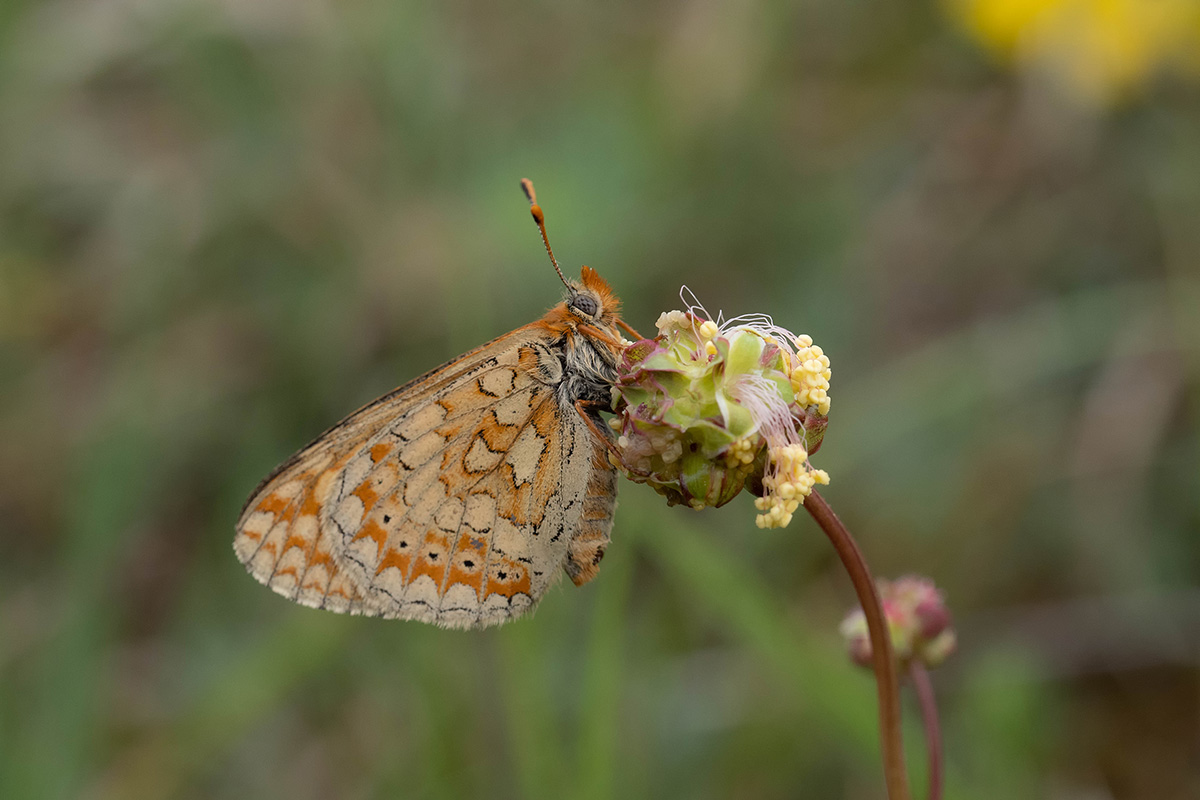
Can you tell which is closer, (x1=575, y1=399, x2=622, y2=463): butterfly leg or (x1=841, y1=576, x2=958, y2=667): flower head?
(x1=841, y1=576, x2=958, y2=667): flower head

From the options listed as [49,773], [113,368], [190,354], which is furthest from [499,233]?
[49,773]

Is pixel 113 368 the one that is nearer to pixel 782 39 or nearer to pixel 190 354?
pixel 190 354

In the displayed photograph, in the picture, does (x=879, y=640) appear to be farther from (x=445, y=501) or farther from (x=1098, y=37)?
(x=1098, y=37)

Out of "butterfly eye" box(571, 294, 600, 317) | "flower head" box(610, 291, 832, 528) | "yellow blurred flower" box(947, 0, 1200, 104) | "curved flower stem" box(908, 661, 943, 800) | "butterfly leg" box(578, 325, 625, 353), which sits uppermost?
"yellow blurred flower" box(947, 0, 1200, 104)

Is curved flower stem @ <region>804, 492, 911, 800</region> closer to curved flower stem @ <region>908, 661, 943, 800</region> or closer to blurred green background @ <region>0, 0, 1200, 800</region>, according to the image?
curved flower stem @ <region>908, 661, 943, 800</region>

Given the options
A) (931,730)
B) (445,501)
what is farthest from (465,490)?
(931,730)

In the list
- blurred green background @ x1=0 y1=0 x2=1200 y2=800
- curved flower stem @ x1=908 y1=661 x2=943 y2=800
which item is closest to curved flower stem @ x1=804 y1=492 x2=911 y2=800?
curved flower stem @ x1=908 y1=661 x2=943 y2=800
